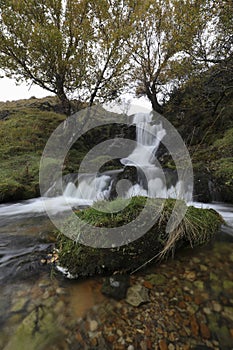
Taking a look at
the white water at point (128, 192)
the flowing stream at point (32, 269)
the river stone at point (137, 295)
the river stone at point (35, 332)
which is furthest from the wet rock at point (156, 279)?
the white water at point (128, 192)

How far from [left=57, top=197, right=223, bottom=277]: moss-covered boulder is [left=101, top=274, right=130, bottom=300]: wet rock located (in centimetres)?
10

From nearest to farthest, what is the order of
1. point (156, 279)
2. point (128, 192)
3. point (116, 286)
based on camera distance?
point (116, 286) → point (156, 279) → point (128, 192)

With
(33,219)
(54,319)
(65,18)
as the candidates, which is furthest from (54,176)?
(65,18)

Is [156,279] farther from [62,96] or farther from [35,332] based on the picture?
[62,96]

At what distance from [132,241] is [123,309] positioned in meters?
0.75

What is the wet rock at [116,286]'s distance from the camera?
6.97ft

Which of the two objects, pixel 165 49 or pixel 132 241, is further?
pixel 165 49

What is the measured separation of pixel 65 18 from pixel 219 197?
11.8m

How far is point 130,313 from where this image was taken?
1920 mm

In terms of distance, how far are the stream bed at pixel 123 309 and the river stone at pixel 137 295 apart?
44mm

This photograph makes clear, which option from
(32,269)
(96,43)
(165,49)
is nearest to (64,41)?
(96,43)

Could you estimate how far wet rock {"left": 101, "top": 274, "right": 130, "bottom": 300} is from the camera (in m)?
2.12

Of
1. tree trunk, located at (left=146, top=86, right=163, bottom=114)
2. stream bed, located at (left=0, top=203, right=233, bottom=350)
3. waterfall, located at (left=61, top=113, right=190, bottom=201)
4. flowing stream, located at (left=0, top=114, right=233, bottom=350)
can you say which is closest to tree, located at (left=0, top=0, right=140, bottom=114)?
tree trunk, located at (left=146, top=86, right=163, bottom=114)

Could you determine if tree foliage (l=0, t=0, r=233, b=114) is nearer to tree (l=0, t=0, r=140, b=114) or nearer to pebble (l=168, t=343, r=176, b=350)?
tree (l=0, t=0, r=140, b=114)
